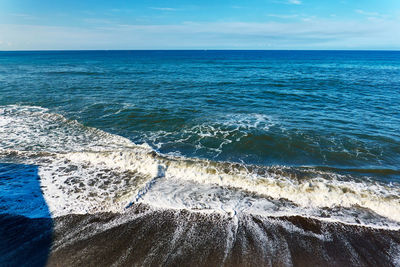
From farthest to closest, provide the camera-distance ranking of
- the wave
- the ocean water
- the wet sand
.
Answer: the ocean water → the wave → the wet sand

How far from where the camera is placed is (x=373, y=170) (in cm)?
1007

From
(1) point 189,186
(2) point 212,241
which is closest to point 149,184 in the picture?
(1) point 189,186

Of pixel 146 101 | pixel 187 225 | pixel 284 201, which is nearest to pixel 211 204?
pixel 187 225

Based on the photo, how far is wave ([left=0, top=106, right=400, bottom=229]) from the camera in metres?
7.59

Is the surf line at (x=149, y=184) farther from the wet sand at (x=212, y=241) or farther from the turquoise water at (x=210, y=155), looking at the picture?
the wet sand at (x=212, y=241)

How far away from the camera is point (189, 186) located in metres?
8.97

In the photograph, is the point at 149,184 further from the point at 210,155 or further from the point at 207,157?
the point at 210,155

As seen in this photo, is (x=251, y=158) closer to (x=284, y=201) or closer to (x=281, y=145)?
(x=281, y=145)

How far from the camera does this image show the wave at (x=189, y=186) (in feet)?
24.9

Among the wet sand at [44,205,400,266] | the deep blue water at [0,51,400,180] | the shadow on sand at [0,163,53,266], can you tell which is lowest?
the wet sand at [44,205,400,266]

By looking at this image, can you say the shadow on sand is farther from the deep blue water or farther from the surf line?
the deep blue water

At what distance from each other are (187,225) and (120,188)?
3.57 metres

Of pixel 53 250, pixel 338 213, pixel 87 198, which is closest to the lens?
pixel 53 250

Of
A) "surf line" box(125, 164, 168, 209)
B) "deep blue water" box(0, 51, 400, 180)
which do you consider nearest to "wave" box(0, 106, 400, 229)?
"surf line" box(125, 164, 168, 209)
